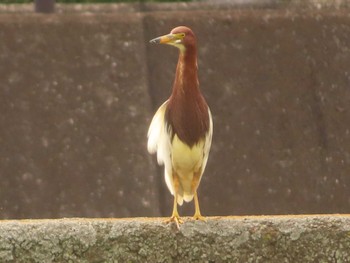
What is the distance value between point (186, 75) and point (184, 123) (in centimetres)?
22

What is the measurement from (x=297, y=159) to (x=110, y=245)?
491 centimetres

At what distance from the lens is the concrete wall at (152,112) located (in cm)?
978

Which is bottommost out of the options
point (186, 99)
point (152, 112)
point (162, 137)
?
point (152, 112)

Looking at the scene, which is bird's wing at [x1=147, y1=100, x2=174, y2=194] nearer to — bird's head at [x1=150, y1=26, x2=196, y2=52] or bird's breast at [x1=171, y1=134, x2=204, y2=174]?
bird's breast at [x1=171, y1=134, x2=204, y2=174]

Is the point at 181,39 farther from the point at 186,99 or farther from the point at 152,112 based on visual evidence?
the point at 152,112

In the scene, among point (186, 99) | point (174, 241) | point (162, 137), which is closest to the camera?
point (174, 241)

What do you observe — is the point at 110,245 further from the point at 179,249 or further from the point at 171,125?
the point at 171,125

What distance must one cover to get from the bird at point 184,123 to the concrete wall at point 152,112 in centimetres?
232

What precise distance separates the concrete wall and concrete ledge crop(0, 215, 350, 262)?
426 cm

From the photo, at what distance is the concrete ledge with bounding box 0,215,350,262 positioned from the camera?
5211mm

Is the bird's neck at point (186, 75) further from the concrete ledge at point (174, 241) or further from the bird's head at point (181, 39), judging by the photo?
the concrete ledge at point (174, 241)

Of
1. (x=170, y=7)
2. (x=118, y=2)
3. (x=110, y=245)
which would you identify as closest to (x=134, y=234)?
(x=110, y=245)

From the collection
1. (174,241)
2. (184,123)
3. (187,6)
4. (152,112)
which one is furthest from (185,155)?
(187,6)

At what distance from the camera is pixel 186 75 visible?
23.6 ft
